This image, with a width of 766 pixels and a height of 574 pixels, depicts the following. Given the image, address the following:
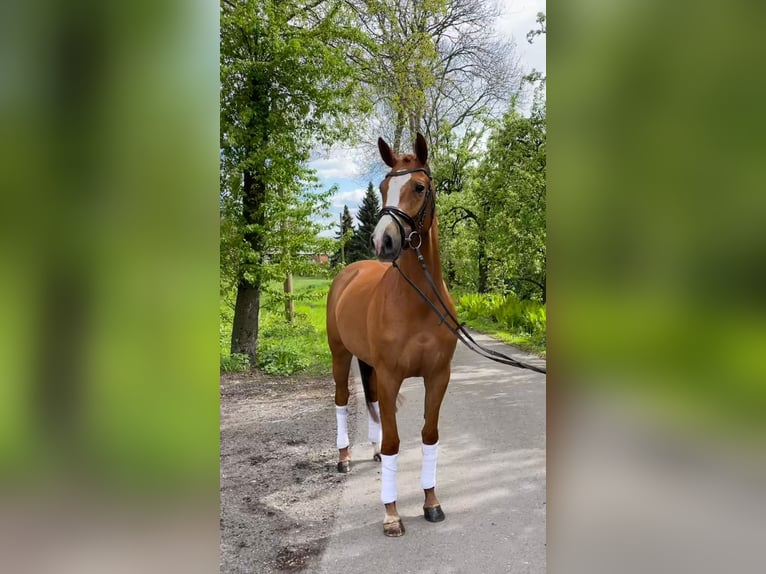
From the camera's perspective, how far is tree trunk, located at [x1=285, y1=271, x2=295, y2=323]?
261 inches

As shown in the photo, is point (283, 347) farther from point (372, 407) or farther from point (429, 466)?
point (429, 466)

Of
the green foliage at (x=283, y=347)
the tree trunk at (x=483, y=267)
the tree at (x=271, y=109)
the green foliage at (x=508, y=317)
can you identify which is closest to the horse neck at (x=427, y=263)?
the tree at (x=271, y=109)

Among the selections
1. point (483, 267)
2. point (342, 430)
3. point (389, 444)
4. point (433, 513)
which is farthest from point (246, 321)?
point (483, 267)

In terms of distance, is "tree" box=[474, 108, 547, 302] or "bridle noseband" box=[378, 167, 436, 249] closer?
"bridle noseband" box=[378, 167, 436, 249]

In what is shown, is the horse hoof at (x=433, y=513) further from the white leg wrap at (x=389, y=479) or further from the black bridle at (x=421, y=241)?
Result: the black bridle at (x=421, y=241)

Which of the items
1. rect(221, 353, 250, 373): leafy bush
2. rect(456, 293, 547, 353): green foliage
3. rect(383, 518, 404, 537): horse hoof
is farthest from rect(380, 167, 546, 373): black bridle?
rect(456, 293, 547, 353): green foliage

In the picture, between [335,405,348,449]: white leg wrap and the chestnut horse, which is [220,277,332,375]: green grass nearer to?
[335,405,348,449]: white leg wrap

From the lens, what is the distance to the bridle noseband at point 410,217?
237 cm

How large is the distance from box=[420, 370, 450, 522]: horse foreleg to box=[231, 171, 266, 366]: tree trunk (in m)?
4.12

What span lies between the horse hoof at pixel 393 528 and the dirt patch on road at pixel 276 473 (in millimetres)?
361
